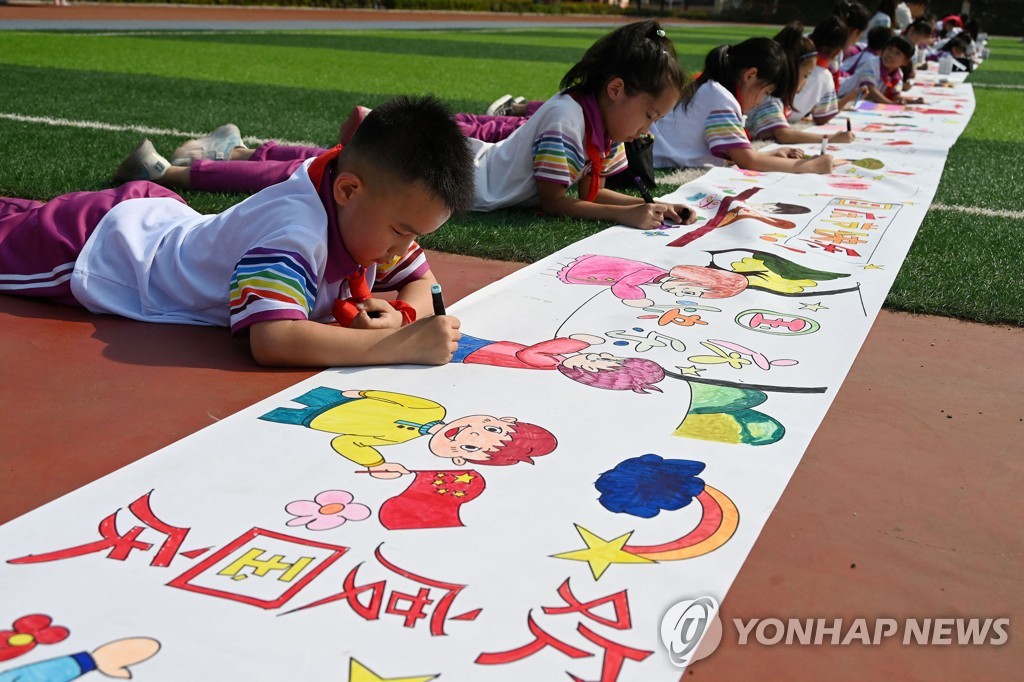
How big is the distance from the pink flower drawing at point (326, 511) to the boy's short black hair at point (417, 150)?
81 cm

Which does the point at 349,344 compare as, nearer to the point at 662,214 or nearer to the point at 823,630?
the point at 823,630

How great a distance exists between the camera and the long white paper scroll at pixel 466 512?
135 centimetres

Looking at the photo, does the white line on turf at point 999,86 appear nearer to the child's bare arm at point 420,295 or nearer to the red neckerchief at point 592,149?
the red neckerchief at point 592,149

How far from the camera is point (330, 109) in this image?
694 cm

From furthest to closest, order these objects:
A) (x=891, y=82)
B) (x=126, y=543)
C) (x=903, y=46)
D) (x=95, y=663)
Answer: (x=891, y=82) → (x=903, y=46) → (x=126, y=543) → (x=95, y=663)

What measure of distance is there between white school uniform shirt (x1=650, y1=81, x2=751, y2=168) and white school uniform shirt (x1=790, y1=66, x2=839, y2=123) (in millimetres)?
2384

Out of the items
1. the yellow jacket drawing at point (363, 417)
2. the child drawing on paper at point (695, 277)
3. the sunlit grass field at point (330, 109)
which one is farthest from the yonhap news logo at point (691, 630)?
the sunlit grass field at point (330, 109)

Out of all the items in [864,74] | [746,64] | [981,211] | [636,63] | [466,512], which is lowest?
[981,211]

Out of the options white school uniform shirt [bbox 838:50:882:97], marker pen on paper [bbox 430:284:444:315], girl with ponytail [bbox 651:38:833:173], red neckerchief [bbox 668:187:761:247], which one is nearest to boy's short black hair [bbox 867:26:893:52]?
white school uniform shirt [bbox 838:50:882:97]

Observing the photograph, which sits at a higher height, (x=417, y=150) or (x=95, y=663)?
(x=417, y=150)

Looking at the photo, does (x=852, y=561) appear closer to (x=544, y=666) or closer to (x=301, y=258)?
(x=544, y=666)

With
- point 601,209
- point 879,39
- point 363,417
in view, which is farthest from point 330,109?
point 879,39

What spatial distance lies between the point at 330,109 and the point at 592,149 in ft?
11.2

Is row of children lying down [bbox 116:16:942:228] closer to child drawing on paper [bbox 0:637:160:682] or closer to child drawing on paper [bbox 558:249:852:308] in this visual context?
child drawing on paper [bbox 558:249:852:308]
